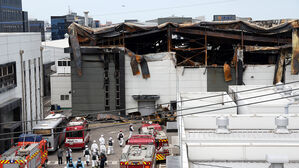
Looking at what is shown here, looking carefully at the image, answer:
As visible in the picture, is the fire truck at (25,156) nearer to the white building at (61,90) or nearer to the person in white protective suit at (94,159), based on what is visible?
the person in white protective suit at (94,159)

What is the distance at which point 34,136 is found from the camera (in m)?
27.6

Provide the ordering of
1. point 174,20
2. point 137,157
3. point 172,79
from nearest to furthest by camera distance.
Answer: point 137,157, point 172,79, point 174,20

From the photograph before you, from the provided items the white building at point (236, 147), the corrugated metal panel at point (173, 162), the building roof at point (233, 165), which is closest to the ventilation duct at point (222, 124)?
the white building at point (236, 147)

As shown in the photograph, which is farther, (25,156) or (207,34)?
(207,34)

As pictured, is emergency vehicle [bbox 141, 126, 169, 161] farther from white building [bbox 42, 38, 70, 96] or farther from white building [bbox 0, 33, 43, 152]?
white building [bbox 42, 38, 70, 96]

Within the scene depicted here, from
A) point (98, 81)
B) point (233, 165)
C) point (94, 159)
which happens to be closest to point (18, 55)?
point (98, 81)

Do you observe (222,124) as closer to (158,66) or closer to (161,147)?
(161,147)

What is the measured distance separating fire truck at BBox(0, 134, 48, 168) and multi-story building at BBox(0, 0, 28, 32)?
8643 centimetres

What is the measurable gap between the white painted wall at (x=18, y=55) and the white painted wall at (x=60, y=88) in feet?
33.6

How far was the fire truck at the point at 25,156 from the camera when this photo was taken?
21.6 meters

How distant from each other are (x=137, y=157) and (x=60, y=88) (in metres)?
29.9

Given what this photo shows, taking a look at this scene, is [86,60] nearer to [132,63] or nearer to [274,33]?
[132,63]

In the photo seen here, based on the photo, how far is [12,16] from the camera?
370 feet

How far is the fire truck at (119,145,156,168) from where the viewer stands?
65.5ft
